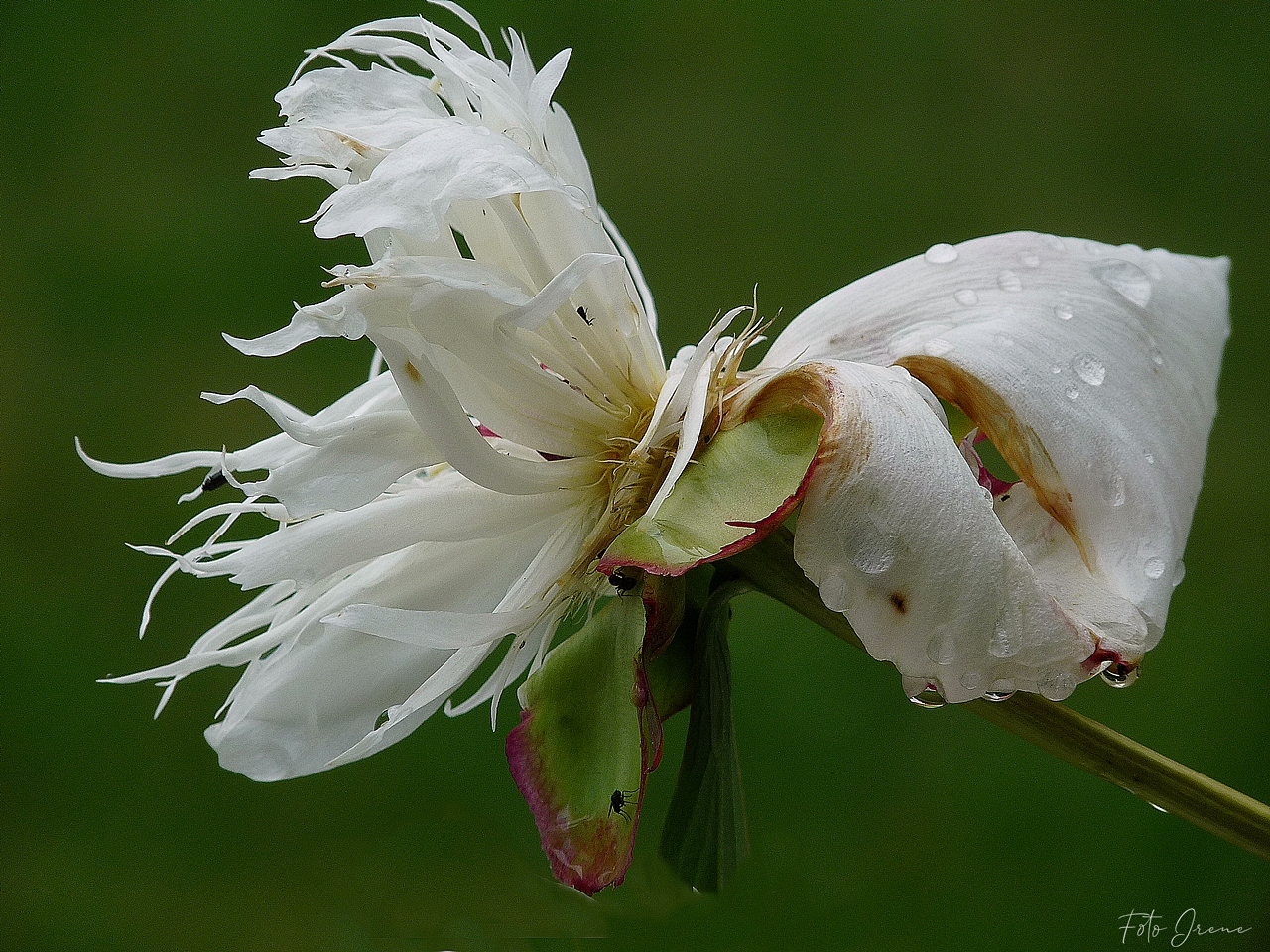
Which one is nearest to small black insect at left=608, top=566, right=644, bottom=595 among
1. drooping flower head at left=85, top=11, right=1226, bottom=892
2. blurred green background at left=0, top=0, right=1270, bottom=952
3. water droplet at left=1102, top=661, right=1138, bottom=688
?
drooping flower head at left=85, top=11, right=1226, bottom=892

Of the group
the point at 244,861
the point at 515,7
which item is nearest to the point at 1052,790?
the point at 244,861

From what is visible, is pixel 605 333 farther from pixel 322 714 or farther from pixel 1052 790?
pixel 1052 790

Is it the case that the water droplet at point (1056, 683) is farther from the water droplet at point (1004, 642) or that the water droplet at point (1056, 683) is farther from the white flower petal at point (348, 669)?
the white flower petal at point (348, 669)

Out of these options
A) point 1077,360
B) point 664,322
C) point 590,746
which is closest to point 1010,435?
point 1077,360

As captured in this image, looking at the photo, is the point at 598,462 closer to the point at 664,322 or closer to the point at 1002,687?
the point at 1002,687

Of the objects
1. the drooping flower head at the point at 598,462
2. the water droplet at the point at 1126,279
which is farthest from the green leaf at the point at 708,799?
the water droplet at the point at 1126,279
